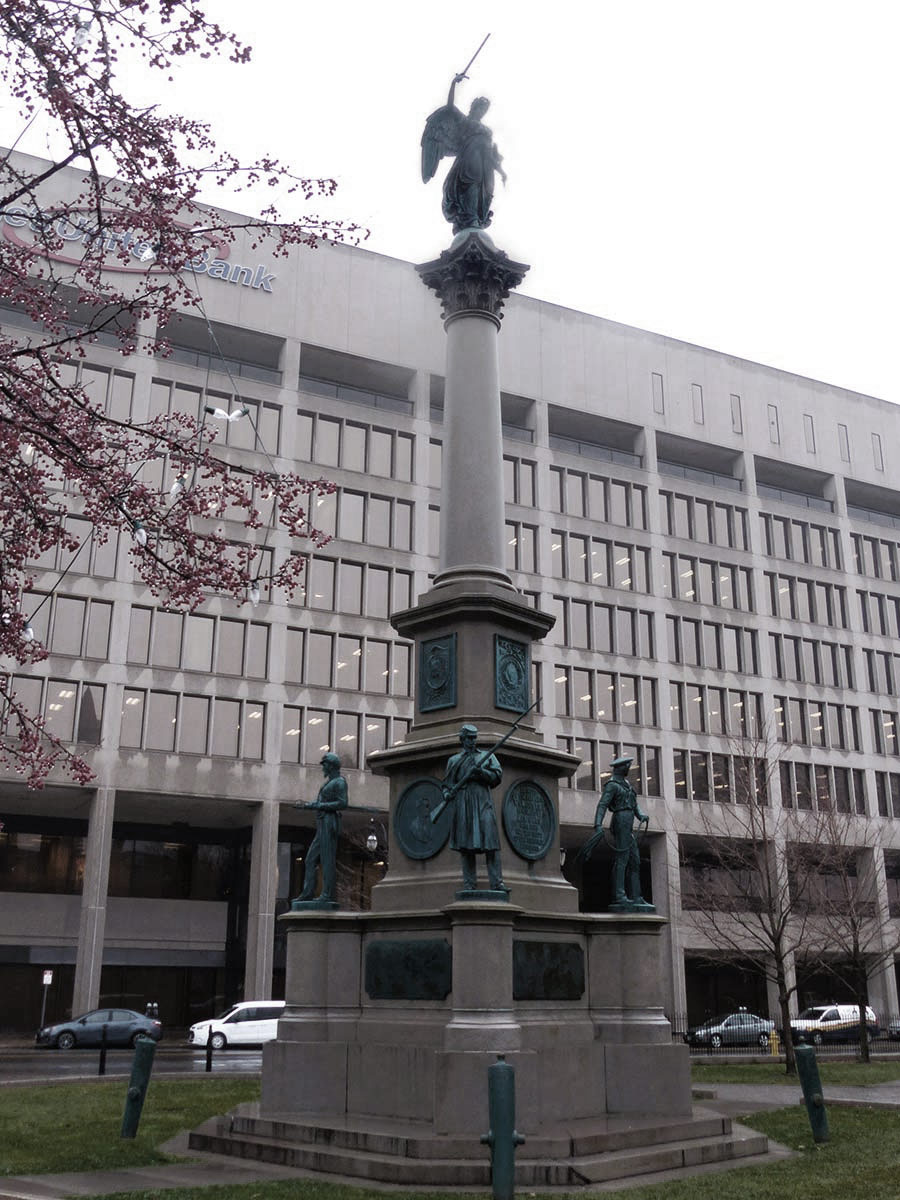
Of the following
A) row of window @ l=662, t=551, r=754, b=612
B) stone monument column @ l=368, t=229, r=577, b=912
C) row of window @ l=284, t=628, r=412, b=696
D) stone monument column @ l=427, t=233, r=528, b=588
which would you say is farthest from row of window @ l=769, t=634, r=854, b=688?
stone monument column @ l=368, t=229, r=577, b=912

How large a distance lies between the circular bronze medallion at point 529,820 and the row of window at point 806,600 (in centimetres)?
5050

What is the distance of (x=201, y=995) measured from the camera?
175 feet

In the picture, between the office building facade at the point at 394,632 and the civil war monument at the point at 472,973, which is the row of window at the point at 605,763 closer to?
the office building facade at the point at 394,632

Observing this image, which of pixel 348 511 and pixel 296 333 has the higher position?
pixel 296 333

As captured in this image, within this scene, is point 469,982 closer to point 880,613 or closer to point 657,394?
point 657,394

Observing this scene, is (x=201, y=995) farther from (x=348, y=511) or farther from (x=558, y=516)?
(x=558, y=516)

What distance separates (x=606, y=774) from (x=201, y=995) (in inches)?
839

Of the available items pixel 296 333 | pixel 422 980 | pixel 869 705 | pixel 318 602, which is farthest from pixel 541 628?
pixel 869 705

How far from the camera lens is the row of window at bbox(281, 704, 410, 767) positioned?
49.9 meters

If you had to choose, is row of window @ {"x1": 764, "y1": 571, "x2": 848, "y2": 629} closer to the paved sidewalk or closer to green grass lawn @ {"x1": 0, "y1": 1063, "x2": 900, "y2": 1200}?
green grass lawn @ {"x1": 0, "y1": 1063, "x2": 900, "y2": 1200}

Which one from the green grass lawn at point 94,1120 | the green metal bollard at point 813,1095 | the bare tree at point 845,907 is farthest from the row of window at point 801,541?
the green metal bollard at point 813,1095

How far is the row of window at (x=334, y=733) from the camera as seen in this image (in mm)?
49875

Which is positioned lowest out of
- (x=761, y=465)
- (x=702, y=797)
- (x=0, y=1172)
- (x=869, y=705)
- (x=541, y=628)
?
(x=0, y=1172)

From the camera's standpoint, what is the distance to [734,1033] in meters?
43.4
